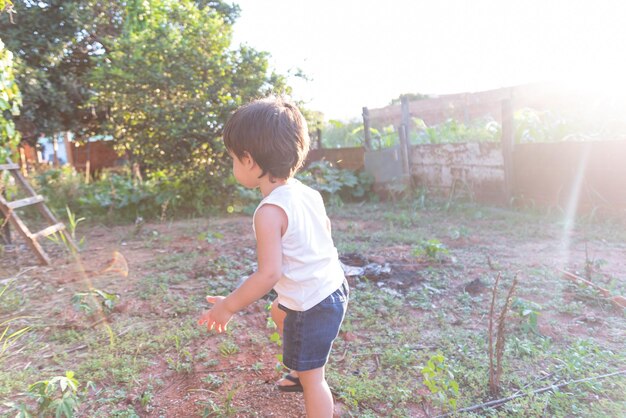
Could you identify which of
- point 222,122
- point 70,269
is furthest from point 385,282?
point 222,122

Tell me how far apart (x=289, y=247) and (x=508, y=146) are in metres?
5.50

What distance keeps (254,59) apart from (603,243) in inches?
197

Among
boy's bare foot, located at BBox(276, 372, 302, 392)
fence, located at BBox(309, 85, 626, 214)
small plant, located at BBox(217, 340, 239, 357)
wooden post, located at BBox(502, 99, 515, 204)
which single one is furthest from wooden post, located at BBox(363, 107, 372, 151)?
boy's bare foot, located at BBox(276, 372, 302, 392)

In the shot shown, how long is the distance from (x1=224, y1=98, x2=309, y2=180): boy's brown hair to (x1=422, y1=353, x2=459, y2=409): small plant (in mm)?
1024

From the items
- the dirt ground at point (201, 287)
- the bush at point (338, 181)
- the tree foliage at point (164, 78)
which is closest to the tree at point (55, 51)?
the tree foliage at point (164, 78)

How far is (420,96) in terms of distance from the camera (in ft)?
60.5

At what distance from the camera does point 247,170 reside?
167cm

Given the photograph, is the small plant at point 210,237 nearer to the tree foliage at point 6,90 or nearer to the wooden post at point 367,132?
the tree foliage at point 6,90

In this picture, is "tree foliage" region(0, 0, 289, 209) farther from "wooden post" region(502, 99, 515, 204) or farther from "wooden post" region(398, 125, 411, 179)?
"wooden post" region(502, 99, 515, 204)

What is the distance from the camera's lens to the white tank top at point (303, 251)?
1605 mm

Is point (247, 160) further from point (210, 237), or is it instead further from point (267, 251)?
point (210, 237)

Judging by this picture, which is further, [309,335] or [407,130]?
[407,130]

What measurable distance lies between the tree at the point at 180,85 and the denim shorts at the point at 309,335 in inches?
213

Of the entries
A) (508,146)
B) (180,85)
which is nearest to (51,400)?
(180,85)
